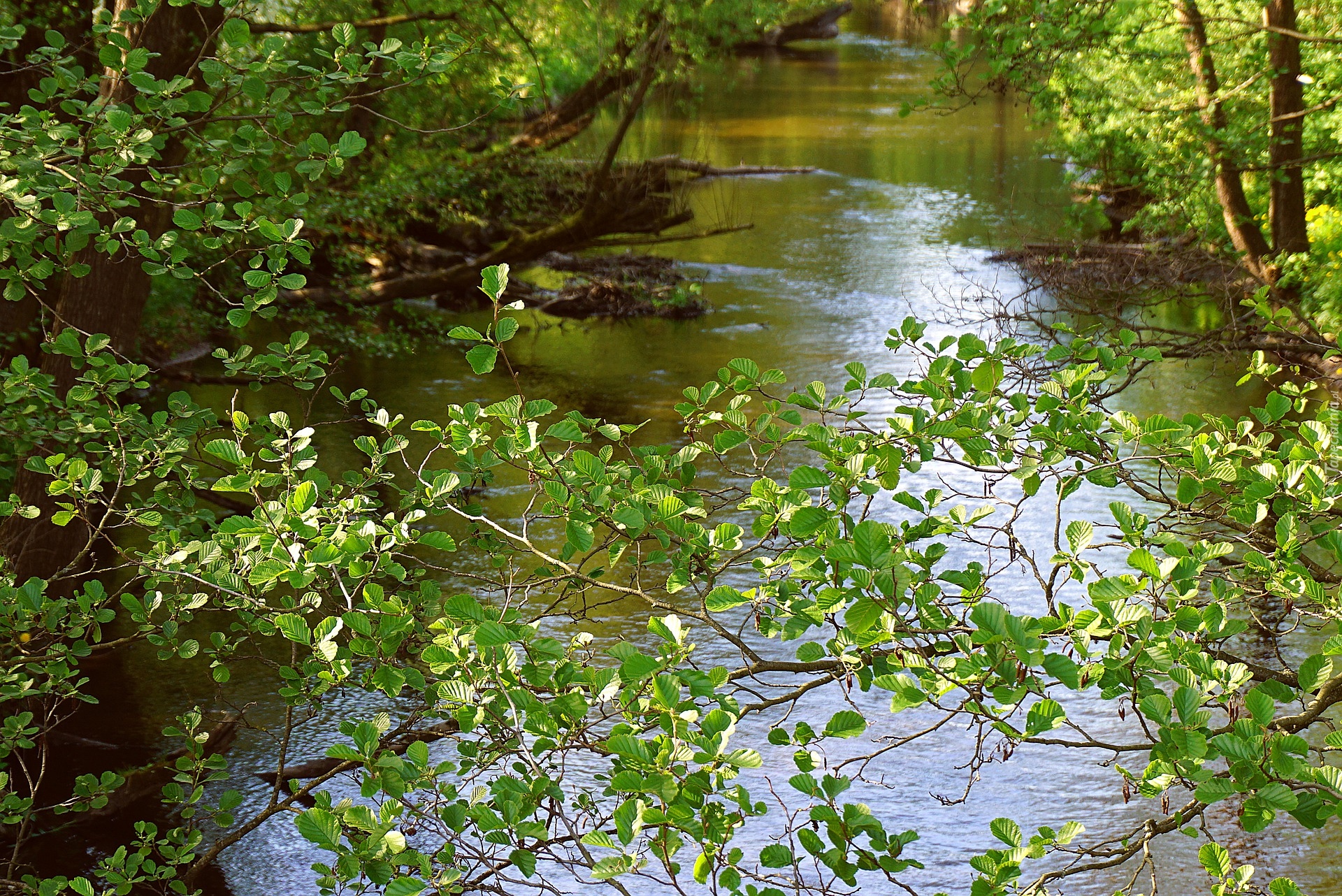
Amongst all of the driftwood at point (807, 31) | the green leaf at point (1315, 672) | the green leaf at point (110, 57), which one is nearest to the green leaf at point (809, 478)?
the green leaf at point (1315, 672)

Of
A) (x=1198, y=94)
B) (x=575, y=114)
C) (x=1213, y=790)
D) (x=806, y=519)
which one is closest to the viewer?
(x=1213, y=790)

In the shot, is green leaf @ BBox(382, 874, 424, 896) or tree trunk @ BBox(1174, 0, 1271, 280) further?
tree trunk @ BBox(1174, 0, 1271, 280)

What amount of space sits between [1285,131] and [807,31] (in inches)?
1466

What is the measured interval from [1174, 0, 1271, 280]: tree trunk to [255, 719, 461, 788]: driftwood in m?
7.95

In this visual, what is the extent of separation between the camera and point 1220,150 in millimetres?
9570

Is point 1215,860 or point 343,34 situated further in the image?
point 343,34

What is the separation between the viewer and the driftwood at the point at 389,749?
3334 mm

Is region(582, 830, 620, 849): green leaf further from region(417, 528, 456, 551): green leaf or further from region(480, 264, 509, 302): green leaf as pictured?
region(480, 264, 509, 302): green leaf

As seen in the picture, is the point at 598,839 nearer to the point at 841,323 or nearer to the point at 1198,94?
the point at 1198,94

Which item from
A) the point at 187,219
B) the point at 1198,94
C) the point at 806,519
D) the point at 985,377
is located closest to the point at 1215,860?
the point at 806,519

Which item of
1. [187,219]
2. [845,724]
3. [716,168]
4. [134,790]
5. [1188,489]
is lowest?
[134,790]

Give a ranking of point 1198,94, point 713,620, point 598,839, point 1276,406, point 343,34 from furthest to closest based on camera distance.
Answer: point 1198,94 < point 343,34 < point 1276,406 < point 713,620 < point 598,839

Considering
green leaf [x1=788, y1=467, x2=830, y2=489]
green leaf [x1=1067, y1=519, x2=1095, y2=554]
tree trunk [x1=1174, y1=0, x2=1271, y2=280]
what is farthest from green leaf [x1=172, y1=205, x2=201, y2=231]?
tree trunk [x1=1174, y1=0, x2=1271, y2=280]

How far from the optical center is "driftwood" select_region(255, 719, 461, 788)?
3.33 metres
